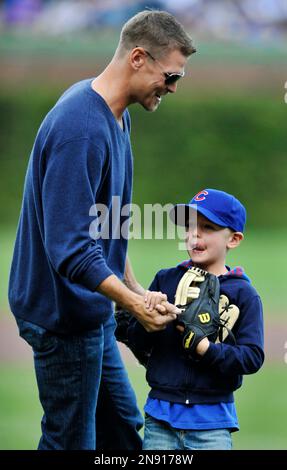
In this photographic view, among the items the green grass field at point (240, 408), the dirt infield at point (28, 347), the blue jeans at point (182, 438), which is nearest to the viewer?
the blue jeans at point (182, 438)

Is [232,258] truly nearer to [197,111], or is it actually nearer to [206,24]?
[197,111]

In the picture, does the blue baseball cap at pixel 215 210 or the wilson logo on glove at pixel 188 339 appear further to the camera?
the blue baseball cap at pixel 215 210

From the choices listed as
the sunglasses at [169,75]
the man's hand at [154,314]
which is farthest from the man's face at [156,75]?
the man's hand at [154,314]

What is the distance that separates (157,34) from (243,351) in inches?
48.4

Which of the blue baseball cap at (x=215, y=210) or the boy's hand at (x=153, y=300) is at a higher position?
the blue baseball cap at (x=215, y=210)

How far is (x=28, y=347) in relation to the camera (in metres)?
9.16

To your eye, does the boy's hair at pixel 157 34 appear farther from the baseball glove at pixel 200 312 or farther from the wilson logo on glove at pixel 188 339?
the wilson logo on glove at pixel 188 339

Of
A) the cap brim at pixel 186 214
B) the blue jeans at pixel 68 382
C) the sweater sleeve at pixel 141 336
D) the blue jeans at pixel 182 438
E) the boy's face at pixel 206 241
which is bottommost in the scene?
the blue jeans at pixel 182 438

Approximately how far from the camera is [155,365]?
3.50m

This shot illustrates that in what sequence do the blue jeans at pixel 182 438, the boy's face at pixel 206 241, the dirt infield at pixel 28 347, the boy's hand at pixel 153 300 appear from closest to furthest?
the boy's hand at pixel 153 300, the blue jeans at pixel 182 438, the boy's face at pixel 206 241, the dirt infield at pixel 28 347

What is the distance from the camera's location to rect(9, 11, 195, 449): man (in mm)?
Result: 3322

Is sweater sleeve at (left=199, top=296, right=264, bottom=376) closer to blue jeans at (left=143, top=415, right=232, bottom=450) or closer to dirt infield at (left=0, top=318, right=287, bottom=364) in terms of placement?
blue jeans at (left=143, top=415, right=232, bottom=450)

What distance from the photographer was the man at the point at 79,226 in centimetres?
332

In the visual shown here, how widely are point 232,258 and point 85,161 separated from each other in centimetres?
1224
